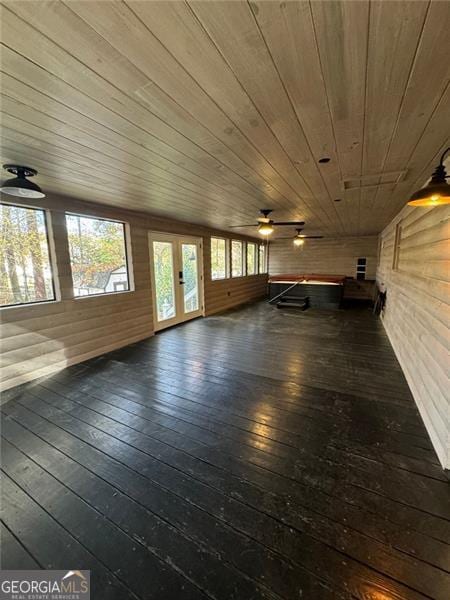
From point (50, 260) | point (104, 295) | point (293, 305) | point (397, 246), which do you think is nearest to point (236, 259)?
point (293, 305)

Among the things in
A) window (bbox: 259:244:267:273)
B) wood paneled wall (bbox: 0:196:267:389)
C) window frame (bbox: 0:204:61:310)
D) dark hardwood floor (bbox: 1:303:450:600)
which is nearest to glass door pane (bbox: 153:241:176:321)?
wood paneled wall (bbox: 0:196:267:389)

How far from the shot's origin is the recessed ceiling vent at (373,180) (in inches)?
99.2

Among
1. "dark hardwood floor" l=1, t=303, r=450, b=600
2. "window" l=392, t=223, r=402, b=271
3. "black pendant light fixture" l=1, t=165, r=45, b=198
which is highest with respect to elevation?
"black pendant light fixture" l=1, t=165, r=45, b=198

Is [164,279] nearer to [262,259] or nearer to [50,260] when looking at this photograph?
[50,260]

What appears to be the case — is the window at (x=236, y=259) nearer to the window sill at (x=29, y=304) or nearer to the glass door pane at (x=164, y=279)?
the glass door pane at (x=164, y=279)

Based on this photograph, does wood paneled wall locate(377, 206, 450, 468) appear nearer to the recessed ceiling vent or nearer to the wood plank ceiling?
the recessed ceiling vent

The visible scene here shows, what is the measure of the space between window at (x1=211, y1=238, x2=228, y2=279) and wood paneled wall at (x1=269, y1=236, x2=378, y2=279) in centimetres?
339

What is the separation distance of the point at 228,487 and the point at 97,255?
11.1ft

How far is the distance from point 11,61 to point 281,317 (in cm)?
567

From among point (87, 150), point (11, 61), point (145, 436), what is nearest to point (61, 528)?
point (145, 436)

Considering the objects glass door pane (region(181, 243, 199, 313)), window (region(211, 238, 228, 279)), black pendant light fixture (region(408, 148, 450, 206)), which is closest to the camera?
black pendant light fixture (region(408, 148, 450, 206))

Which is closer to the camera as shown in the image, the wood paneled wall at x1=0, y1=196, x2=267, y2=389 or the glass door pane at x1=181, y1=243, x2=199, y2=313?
the wood paneled wall at x1=0, y1=196, x2=267, y2=389

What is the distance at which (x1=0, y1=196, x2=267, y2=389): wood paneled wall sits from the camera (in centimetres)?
278

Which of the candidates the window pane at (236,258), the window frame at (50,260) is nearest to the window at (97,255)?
the window frame at (50,260)
